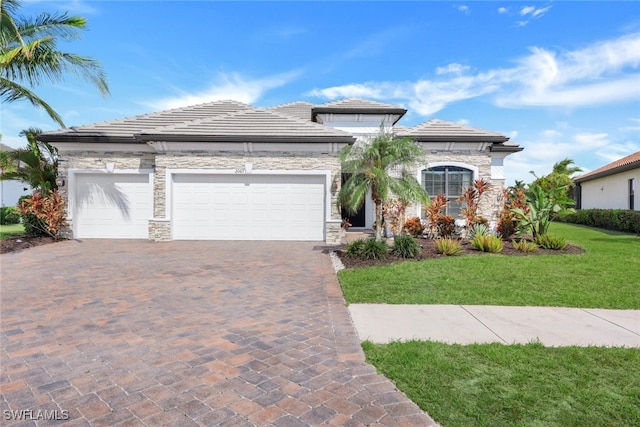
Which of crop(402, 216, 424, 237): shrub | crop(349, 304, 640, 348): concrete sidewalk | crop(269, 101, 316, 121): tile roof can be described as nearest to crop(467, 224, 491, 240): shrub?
crop(402, 216, 424, 237): shrub

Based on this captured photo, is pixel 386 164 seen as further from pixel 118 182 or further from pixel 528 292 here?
pixel 118 182

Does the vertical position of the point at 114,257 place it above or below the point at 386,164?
below

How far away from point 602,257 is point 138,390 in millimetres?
12237

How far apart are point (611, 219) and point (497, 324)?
21756 mm

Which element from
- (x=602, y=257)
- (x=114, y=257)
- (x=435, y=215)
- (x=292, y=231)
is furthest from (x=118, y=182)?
(x=602, y=257)

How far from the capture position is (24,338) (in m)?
4.44

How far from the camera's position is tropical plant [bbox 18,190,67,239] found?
1326 cm

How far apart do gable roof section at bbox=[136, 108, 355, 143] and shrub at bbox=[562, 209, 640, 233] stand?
43.7ft

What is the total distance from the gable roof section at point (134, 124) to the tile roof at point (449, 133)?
8204mm

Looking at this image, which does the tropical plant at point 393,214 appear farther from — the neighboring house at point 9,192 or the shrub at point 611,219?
the neighboring house at point 9,192

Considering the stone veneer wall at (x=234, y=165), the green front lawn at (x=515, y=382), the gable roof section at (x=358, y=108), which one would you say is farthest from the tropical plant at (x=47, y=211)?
the green front lawn at (x=515, y=382)

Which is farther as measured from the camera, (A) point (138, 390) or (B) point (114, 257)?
(B) point (114, 257)

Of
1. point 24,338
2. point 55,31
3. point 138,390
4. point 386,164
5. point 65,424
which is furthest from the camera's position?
point 55,31

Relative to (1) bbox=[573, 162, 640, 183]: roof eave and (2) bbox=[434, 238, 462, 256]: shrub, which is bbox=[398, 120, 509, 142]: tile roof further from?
(1) bbox=[573, 162, 640, 183]: roof eave
